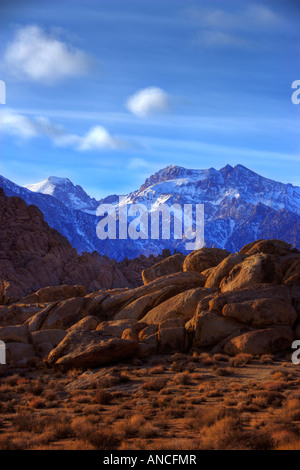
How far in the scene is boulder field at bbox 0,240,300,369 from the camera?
72.9 ft

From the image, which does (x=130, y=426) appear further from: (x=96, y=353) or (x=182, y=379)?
(x=96, y=353)

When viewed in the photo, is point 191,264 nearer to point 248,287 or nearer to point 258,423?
point 248,287

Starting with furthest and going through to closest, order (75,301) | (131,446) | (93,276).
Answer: (93,276)
(75,301)
(131,446)

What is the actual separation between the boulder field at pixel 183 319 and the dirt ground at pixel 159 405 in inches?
35.1

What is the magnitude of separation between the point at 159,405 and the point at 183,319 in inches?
448

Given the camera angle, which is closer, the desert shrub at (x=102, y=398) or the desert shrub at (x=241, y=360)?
the desert shrub at (x=102, y=398)

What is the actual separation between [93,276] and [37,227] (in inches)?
630

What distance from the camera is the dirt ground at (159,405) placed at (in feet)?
35.2

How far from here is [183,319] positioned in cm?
2611

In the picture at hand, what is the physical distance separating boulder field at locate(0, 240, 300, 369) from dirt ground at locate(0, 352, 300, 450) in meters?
0.89

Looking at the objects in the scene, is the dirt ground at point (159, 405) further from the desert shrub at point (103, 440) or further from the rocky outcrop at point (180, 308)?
the rocky outcrop at point (180, 308)

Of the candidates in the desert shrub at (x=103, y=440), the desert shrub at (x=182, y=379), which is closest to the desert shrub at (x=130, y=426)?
the desert shrub at (x=103, y=440)

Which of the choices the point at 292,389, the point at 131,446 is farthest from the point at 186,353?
the point at 131,446

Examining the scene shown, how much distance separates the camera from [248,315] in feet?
75.5
